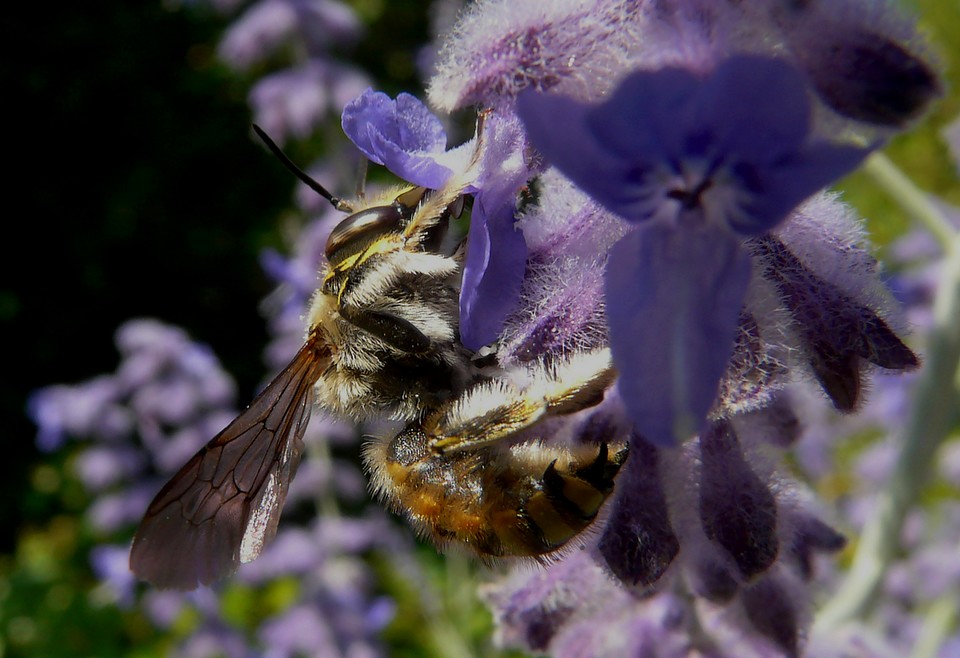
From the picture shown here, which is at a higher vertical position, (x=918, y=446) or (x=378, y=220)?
(x=378, y=220)

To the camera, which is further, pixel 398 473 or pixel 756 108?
pixel 398 473

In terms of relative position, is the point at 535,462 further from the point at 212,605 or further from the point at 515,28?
the point at 212,605

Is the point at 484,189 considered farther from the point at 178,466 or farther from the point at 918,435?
the point at 178,466

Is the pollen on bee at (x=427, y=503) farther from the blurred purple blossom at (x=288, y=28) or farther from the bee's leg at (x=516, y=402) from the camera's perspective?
the blurred purple blossom at (x=288, y=28)

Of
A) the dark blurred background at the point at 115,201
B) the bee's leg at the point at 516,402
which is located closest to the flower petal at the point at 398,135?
the bee's leg at the point at 516,402

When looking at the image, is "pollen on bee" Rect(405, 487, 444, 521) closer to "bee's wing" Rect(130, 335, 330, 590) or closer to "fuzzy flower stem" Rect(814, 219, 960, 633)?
"bee's wing" Rect(130, 335, 330, 590)

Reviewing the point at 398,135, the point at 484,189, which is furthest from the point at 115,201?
the point at 484,189
